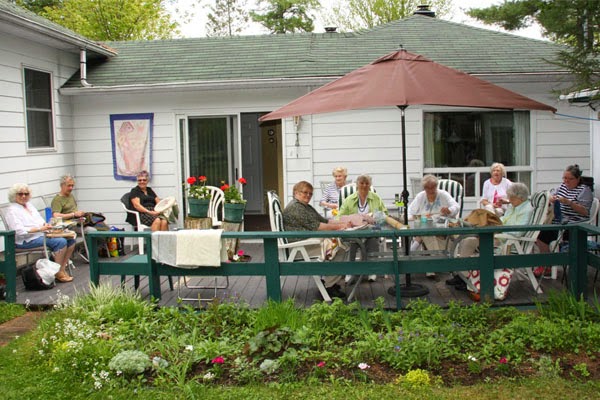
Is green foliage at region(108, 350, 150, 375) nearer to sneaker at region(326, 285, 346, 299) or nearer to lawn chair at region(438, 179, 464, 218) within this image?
sneaker at region(326, 285, 346, 299)

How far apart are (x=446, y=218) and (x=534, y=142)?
10.4 feet

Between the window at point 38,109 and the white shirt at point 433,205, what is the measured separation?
191 inches

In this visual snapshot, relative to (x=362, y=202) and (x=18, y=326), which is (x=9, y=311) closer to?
(x=18, y=326)

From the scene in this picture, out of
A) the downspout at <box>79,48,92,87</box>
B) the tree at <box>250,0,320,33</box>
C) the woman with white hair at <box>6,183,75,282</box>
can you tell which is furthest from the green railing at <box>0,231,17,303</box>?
the tree at <box>250,0,320,33</box>

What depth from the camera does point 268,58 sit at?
9891 mm

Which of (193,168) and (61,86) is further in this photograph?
(193,168)

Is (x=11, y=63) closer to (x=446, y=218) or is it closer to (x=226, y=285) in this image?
(x=226, y=285)

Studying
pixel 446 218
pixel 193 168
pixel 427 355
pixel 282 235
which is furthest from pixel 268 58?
pixel 427 355

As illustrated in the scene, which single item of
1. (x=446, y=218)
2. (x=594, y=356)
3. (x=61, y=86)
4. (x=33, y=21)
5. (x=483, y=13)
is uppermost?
(x=483, y=13)

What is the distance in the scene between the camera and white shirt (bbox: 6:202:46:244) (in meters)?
6.60

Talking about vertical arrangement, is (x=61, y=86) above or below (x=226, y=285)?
above

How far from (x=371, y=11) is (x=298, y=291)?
24.4 metres

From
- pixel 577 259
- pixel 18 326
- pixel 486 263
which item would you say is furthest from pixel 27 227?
pixel 577 259

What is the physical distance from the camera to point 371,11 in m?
28.4
